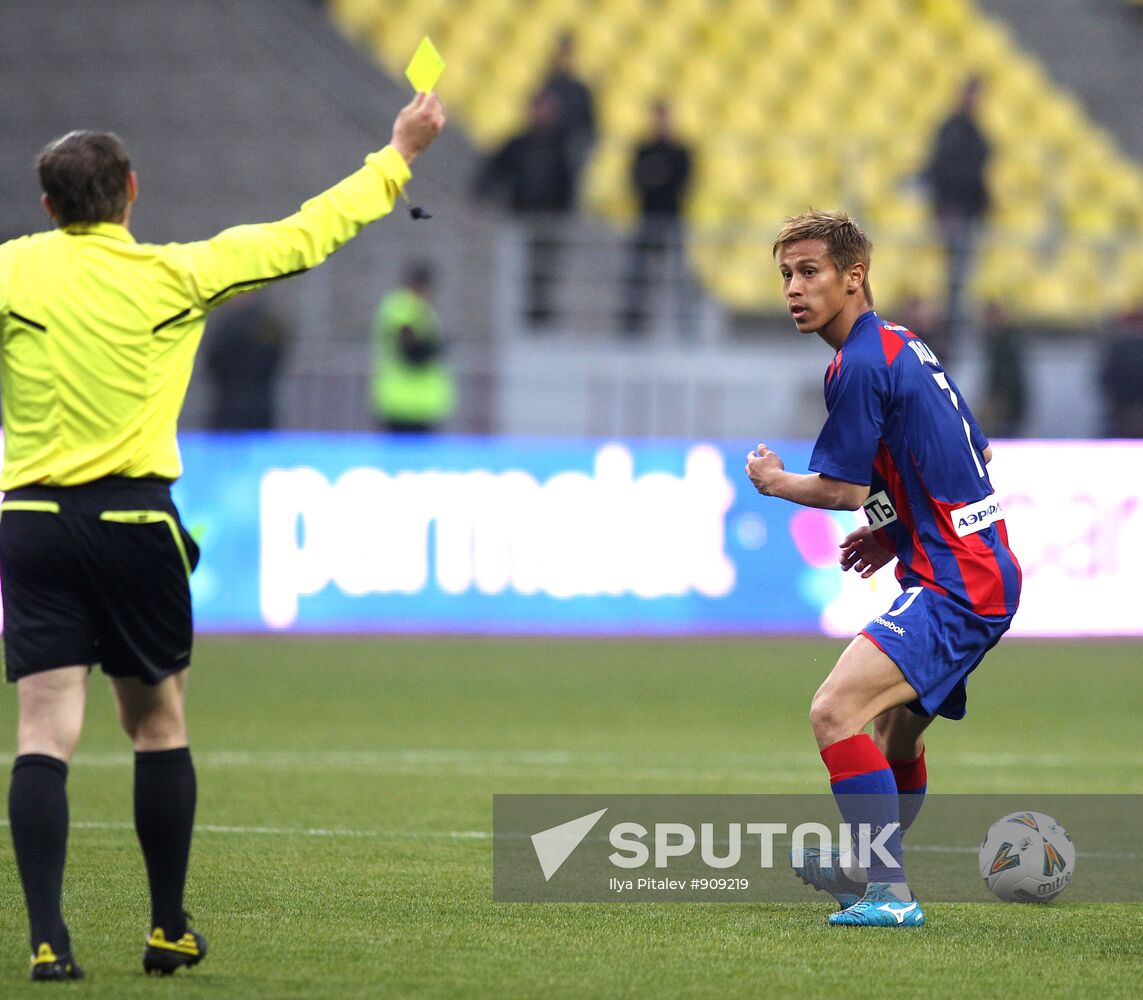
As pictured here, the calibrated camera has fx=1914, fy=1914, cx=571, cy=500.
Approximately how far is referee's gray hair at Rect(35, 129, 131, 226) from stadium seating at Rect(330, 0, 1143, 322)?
13.6m

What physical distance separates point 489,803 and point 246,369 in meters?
9.07

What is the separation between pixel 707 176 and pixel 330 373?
4917 millimetres

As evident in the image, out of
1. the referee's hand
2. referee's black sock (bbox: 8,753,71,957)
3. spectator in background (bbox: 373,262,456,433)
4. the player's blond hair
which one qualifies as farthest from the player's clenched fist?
spectator in background (bbox: 373,262,456,433)

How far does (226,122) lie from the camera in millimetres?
18422

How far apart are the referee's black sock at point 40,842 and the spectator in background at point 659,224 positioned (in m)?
13.6

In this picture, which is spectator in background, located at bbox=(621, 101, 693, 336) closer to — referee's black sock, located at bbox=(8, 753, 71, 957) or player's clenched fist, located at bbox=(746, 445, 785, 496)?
player's clenched fist, located at bbox=(746, 445, 785, 496)

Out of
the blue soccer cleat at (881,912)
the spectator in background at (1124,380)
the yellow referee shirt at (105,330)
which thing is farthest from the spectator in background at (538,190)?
the yellow referee shirt at (105,330)

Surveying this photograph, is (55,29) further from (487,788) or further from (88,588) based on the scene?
(88,588)

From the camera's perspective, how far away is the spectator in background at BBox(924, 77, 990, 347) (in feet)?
59.2

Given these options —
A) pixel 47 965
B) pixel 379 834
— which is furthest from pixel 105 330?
pixel 379 834

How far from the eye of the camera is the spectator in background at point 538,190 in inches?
681

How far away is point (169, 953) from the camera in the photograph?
177 inches

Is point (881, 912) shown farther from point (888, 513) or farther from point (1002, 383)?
point (1002, 383)
